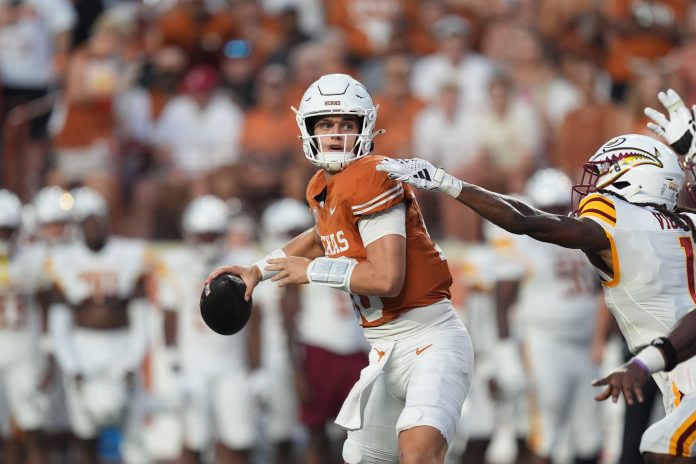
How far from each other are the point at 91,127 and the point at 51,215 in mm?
1014

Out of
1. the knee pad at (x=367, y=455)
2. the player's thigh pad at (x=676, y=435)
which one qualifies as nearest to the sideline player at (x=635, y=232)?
the player's thigh pad at (x=676, y=435)

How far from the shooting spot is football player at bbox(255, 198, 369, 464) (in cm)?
973

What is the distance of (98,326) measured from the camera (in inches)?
397

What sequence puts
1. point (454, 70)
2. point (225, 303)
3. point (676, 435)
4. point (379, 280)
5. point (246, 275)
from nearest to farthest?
1. point (676, 435)
2. point (379, 280)
3. point (225, 303)
4. point (246, 275)
5. point (454, 70)

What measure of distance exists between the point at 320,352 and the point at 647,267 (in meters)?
4.67

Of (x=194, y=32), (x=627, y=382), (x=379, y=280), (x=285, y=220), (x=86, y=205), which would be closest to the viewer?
(x=627, y=382)

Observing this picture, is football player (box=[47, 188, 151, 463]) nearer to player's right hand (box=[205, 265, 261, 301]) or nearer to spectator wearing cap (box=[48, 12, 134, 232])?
spectator wearing cap (box=[48, 12, 134, 232])

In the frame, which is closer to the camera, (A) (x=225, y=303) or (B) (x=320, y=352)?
(A) (x=225, y=303)

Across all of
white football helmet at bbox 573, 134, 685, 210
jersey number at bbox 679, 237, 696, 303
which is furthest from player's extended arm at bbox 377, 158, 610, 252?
jersey number at bbox 679, 237, 696, 303

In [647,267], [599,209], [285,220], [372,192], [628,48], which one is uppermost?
[628,48]

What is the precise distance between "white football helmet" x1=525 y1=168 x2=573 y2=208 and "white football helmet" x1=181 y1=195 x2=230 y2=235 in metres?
2.30

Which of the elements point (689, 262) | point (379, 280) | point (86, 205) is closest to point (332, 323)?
point (86, 205)

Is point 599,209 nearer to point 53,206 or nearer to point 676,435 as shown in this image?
point 676,435

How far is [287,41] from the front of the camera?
11.7 m
